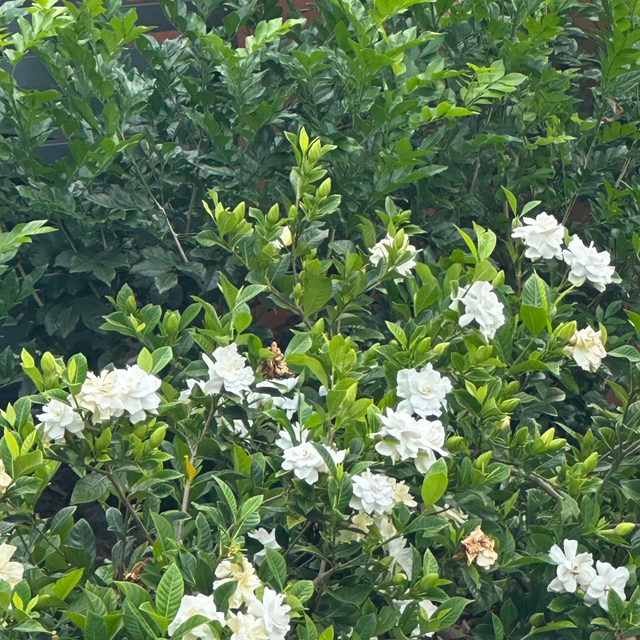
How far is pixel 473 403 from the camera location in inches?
82.8

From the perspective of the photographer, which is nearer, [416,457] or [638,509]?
[416,457]

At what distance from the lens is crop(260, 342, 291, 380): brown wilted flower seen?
2.28 meters

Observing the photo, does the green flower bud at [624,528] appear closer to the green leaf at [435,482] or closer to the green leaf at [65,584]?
the green leaf at [435,482]

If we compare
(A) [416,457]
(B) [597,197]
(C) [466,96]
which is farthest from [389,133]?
(A) [416,457]

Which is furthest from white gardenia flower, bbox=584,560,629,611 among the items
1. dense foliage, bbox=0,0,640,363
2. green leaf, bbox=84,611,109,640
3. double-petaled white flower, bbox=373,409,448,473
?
dense foliage, bbox=0,0,640,363

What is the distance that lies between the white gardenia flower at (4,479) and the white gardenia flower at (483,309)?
1071 mm

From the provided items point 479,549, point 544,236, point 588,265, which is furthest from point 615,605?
point 544,236

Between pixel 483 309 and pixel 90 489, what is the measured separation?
100 cm

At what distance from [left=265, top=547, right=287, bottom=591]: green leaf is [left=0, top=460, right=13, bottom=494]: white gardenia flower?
0.54m

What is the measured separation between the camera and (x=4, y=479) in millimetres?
1754

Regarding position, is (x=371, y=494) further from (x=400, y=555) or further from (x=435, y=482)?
(x=400, y=555)

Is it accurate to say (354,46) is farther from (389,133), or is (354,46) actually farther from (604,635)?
(604,635)

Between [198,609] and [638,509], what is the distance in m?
1.30

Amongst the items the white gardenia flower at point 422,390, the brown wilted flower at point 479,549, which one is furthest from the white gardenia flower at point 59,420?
the brown wilted flower at point 479,549
